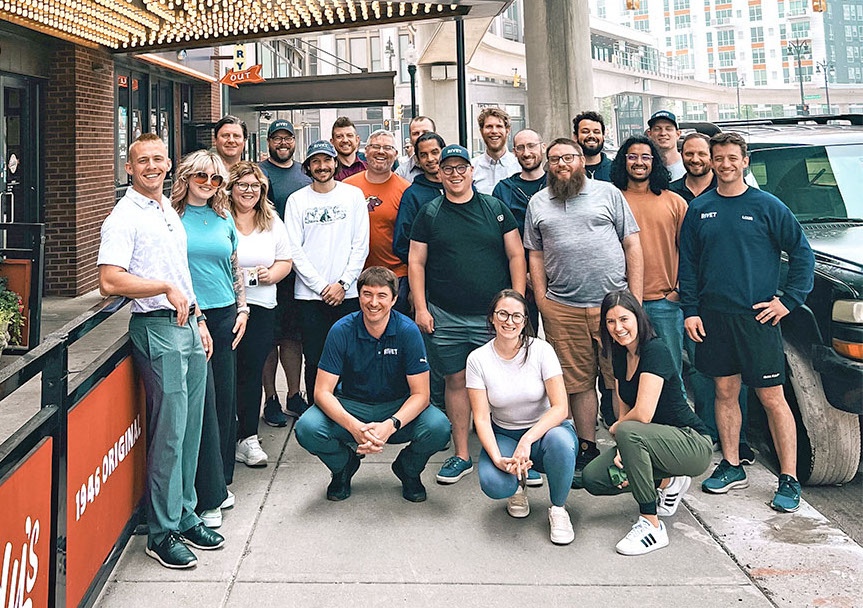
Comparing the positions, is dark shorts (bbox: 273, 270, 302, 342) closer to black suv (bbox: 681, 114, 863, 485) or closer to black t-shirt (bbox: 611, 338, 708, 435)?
black t-shirt (bbox: 611, 338, 708, 435)

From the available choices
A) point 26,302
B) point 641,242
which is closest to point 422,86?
point 26,302

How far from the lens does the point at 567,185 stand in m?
5.16

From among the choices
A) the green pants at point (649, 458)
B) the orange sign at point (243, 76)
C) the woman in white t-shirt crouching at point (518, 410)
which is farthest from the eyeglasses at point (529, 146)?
the orange sign at point (243, 76)

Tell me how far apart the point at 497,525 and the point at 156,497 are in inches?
73.1

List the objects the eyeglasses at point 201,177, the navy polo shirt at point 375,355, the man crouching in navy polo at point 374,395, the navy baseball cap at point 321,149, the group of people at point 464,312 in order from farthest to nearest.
A: the navy baseball cap at point 321,149, the navy polo shirt at point 375,355, the man crouching in navy polo at point 374,395, the eyeglasses at point 201,177, the group of people at point 464,312

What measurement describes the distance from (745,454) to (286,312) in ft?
11.4

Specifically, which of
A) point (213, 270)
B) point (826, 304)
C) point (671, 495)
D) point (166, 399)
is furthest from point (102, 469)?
point (826, 304)

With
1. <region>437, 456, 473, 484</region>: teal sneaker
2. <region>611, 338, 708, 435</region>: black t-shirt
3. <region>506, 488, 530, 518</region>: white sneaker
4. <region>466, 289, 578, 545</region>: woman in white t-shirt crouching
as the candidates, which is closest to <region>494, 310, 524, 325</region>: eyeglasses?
<region>466, 289, 578, 545</region>: woman in white t-shirt crouching

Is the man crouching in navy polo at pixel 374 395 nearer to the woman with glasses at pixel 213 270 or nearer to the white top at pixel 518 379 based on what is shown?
the white top at pixel 518 379

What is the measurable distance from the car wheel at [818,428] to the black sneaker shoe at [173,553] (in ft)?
12.2

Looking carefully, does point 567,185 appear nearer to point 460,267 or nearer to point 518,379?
point 460,267

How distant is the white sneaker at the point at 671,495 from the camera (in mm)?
4578

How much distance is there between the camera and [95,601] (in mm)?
3562

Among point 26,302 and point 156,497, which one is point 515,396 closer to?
point 156,497
